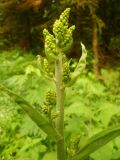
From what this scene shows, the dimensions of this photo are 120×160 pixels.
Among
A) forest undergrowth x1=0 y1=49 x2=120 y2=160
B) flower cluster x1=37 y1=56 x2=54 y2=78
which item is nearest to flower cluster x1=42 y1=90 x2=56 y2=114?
flower cluster x1=37 y1=56 x2=54 y2=78

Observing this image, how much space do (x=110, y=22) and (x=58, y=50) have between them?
31.9ft

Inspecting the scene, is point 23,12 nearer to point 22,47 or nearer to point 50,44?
point 22,47

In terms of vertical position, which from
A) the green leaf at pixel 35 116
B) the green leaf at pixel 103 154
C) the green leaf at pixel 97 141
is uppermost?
the green leaf at pixel 35 116

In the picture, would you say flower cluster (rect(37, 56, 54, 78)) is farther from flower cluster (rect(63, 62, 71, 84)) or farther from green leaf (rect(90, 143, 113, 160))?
green leaf (rect(90, 143, 113, 160))

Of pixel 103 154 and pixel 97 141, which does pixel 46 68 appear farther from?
pixel 103 154

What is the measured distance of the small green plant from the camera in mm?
1428

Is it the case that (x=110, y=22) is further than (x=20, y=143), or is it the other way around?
(x=110, y=22)

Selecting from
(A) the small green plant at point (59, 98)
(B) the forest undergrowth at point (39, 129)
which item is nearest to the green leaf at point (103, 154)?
(B) the forest undergrowth at point (39, 129)

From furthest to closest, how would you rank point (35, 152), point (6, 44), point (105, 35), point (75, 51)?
point (6, 44) → point (105, 35) → point (75, 51) → point (35, 152)

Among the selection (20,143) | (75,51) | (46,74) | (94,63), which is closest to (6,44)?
(75,51)

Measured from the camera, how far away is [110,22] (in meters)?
11.0

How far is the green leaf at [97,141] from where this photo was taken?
4.73 ft

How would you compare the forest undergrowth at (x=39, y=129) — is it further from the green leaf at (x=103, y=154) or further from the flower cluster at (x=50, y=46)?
the flower cluster at (x=50, y=46)

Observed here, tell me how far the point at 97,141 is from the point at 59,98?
0.65 ft
